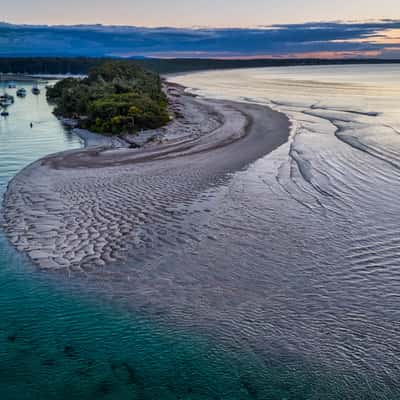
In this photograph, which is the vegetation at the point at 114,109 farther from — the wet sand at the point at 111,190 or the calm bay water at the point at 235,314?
the calm bay water at the point at 235,314

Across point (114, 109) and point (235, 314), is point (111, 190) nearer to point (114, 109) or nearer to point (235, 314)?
point (235, 314)

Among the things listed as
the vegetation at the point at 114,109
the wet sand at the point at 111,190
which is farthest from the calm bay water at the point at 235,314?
the vegetation at the point at 114,109

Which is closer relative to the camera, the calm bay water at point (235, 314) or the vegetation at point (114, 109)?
the calm bay water at point (235, 314)

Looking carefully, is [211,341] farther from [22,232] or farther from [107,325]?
[22,232]

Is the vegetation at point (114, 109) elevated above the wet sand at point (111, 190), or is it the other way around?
the vegetation at point (114, 109)

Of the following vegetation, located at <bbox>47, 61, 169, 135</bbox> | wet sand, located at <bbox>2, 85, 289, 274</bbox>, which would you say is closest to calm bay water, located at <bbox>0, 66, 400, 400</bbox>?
wet sand, located at <bbox>2, 85, 289, 274</bbox>

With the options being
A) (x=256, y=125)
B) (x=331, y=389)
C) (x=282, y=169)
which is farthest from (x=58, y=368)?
(x=256, y=125)

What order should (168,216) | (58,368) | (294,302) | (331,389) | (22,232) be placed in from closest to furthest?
1. (331,389)
2. (58,368)
3. (294,302)
4. (22,232)
5. (168,216)
